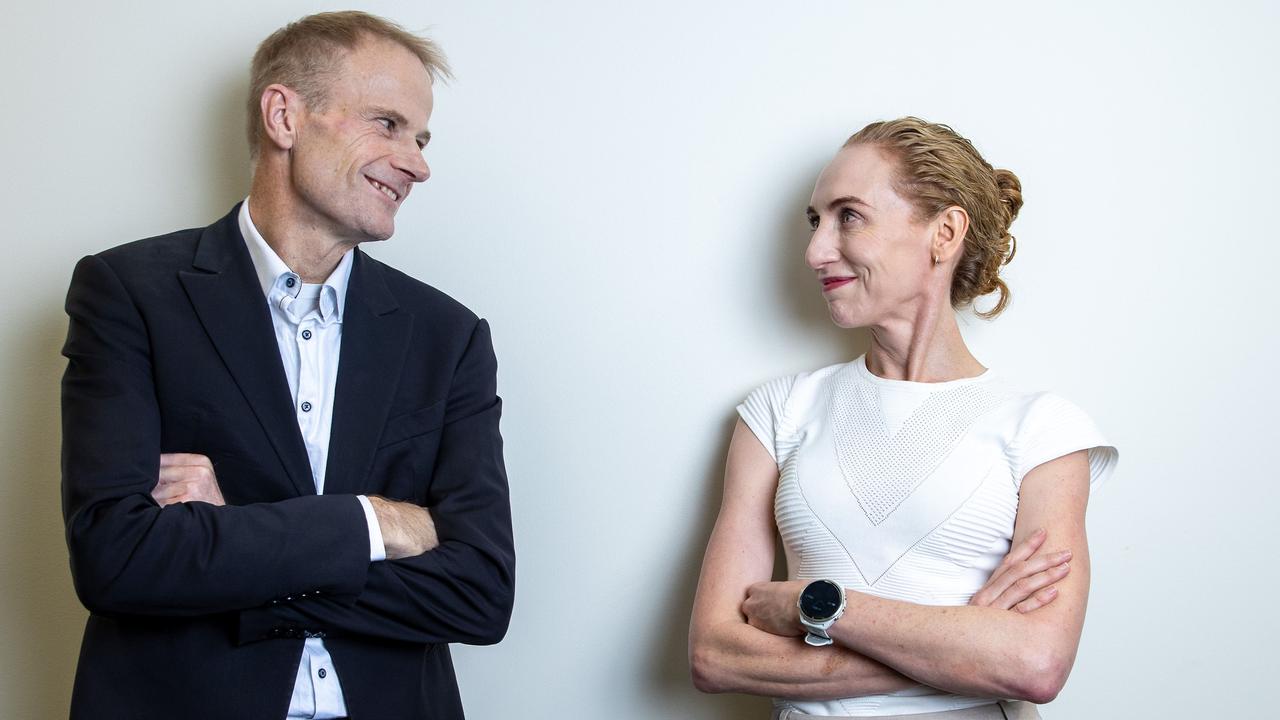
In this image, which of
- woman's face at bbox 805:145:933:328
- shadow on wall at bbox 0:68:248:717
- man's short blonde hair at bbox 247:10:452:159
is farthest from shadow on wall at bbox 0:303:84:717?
woman's face at bbox 805:145:933:328

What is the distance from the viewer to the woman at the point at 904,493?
1.89 metres

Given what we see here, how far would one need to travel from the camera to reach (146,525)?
1.75 metres

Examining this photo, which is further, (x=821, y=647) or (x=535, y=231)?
(x=535, y=231)

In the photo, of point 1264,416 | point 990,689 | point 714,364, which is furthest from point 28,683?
point 1264,416

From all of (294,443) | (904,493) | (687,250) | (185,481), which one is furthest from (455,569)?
(687,250)

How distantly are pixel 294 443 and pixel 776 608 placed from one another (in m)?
0.89

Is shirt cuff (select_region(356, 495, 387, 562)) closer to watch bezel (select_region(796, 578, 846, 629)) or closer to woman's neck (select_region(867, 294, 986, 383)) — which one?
watch bezel (select_region(796, 578, 846, 629))

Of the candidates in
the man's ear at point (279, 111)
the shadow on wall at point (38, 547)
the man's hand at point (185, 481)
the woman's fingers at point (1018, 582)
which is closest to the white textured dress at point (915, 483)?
the woman's fingers at point (1018, 582)

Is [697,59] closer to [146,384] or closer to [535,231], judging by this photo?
[535,231]

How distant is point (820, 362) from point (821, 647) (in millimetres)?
729

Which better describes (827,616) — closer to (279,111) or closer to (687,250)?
(687,250)

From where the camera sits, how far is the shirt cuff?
190cm

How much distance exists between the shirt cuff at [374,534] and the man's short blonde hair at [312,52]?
803mm

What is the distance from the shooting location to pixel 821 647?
77.4 inches
